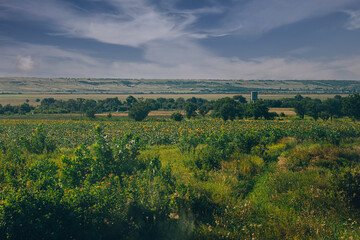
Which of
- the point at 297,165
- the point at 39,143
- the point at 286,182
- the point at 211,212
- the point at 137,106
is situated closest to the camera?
the point at 211,212

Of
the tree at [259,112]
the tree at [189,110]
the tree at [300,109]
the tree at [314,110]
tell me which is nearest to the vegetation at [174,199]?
the tree at [259,112]

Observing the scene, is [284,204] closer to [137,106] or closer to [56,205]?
[56,205]

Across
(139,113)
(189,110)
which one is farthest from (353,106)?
(139,113)

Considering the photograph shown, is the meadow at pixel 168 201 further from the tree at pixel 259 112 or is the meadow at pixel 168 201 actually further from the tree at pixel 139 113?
the tree at pixel 139 113

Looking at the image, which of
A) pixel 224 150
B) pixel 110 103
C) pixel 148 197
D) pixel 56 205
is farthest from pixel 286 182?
pixel 110 103

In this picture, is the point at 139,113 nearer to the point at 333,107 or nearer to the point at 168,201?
the point at 333,107

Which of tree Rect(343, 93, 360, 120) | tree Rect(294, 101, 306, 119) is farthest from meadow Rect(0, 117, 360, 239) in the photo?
tree Rect(294, 101, 306, 119)

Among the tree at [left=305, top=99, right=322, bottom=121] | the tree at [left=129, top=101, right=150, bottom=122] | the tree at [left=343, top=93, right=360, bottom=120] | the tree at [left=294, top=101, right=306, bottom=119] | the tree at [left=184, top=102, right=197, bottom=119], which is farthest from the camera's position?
the tree at [left=184, top=102, right=197, bottom=119]

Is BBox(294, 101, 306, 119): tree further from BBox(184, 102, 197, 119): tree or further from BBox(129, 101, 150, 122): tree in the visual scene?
BBox(129, 101, 150, 122): tree

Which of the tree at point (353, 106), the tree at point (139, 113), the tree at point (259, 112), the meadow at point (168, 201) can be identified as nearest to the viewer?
the meadow at point (168, 201)

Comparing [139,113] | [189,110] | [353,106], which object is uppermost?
[353,106]

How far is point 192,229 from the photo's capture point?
5.64 m

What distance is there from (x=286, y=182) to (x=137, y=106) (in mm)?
52796

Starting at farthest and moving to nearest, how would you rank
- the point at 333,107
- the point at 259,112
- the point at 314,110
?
the point at 333,107, the point at 314,110, the point at 259,112
